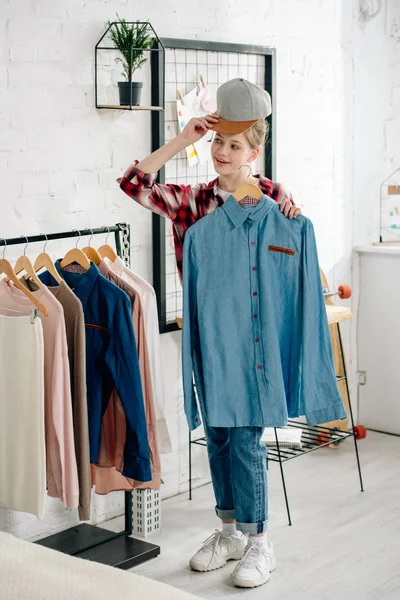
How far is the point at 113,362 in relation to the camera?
2787 millimetres

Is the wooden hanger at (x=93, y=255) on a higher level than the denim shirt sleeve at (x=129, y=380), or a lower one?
higher

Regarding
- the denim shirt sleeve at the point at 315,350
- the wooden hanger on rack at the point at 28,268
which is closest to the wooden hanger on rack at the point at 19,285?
the wooden hanger on rack at the point at 28,268

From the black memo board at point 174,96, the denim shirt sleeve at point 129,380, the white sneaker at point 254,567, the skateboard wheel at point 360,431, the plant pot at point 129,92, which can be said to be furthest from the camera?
Answer: the skateboard wheel at point 360,431

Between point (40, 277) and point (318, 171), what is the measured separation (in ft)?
6.08

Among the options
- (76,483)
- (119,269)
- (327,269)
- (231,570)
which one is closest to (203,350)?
(119,269)

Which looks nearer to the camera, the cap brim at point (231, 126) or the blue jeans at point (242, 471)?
the cap brim at point (231, 126)

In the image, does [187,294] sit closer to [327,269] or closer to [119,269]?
[119,269]

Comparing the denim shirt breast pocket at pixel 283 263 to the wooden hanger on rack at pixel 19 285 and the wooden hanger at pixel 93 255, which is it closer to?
the wooden hanger at pixel 93 255

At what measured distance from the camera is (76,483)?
2697mm

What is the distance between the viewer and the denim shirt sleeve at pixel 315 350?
2.85 m

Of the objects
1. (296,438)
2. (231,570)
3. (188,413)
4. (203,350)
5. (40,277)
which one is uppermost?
(40,277)

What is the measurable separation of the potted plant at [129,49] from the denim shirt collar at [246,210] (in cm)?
61

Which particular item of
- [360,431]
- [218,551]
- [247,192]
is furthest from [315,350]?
[360,431]

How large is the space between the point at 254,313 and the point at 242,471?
1.64 feet
